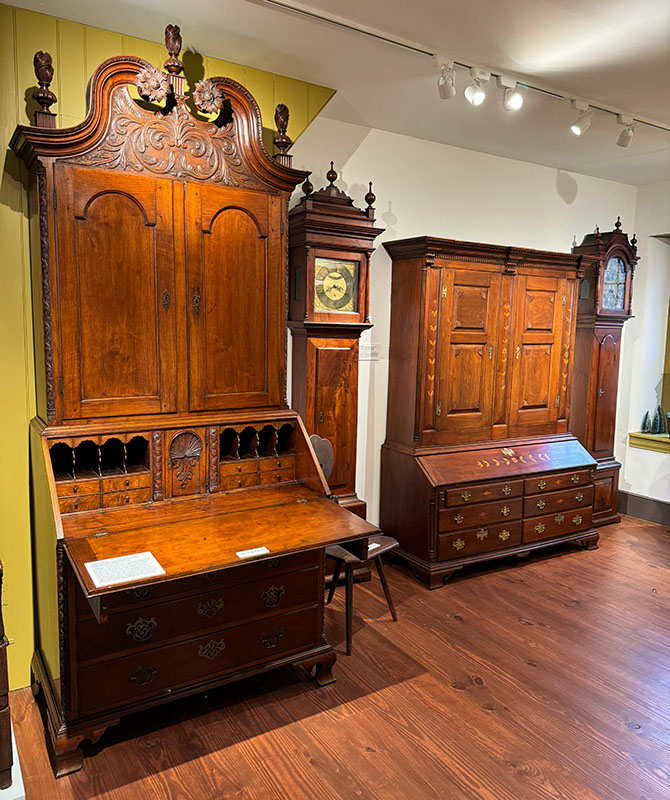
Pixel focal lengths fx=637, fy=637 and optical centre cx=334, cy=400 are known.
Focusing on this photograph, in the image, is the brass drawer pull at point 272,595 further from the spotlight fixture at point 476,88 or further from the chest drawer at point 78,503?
the spotlight fixture at point 476,88

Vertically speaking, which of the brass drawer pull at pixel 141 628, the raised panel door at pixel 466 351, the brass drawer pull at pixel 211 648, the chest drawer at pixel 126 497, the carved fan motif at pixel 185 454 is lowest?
the brass drawer pull at pixel 211 648

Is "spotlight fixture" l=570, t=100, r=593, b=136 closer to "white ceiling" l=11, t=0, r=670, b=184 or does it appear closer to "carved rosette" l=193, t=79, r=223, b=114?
"white ceiling" l=11, t=0, r=670, b=184

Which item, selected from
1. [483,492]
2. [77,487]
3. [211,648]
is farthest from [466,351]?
[77,487]

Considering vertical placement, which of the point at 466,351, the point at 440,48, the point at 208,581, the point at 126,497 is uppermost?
the point at 440,48

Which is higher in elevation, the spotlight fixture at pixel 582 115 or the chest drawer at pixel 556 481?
the spotlight fixture at pixel 582 115

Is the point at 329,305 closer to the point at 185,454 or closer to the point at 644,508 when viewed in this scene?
the point at 185,454

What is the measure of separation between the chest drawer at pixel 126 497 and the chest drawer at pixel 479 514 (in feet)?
6.13

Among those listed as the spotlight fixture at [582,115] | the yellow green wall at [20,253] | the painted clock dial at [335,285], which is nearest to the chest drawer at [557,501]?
the painted clock dial at [335,285]

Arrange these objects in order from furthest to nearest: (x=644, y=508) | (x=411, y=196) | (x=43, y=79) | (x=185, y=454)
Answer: (x=644, y=508) < (x=411, y=196) < (x=185, y=454) < (x=43, y=79)

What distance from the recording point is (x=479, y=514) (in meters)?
3.94

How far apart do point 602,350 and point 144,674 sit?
13.3 ft

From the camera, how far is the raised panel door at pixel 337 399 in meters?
3.54

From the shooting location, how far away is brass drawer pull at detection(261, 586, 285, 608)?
260cm

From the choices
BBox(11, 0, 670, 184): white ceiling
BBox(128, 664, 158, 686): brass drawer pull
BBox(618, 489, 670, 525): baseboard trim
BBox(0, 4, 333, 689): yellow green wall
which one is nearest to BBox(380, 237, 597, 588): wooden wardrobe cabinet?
BBox(11, 0, 670, 184): white ceiling
